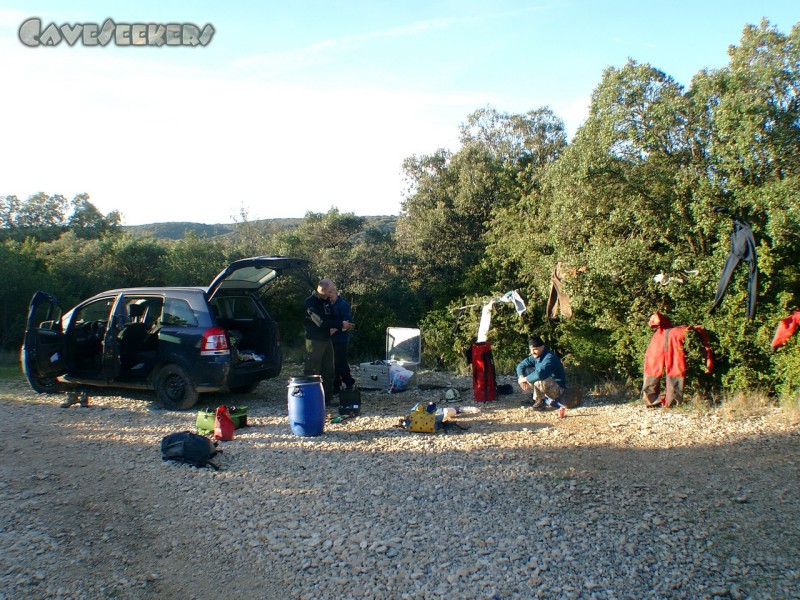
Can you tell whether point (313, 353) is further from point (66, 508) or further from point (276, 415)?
point (66, 508)

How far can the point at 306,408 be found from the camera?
22.3ft

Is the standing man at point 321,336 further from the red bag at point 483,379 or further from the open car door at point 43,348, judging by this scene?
the open car door at point 43,348

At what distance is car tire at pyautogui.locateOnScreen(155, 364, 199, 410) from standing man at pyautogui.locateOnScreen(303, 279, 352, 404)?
1.57 metres

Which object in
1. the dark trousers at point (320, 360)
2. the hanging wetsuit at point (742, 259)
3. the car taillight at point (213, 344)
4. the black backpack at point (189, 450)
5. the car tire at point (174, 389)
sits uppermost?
the hanging wetsuit at point (742, 259)

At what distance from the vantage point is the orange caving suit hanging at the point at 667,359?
7.90 meters

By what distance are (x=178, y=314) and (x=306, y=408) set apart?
8.89ft

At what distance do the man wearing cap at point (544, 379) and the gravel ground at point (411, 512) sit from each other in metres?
0.88

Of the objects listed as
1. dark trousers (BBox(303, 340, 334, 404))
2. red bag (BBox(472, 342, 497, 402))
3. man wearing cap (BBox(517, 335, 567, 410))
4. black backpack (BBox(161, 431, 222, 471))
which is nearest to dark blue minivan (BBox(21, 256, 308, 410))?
dark trousers (BBox(303, 340, 334, 404))

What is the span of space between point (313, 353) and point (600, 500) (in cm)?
464

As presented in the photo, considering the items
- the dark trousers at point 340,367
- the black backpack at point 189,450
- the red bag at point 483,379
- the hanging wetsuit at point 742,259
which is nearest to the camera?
the black backpack at point 189,450

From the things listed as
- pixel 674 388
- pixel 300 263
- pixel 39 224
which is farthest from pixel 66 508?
pixel 39 224

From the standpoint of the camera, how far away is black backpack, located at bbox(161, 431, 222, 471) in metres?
5.85

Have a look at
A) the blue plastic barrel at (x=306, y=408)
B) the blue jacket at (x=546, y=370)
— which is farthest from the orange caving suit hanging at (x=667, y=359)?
the blue plastic barrel at (x=306, y=408)

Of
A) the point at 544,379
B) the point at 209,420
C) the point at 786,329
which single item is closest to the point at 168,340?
the point at 209,420
